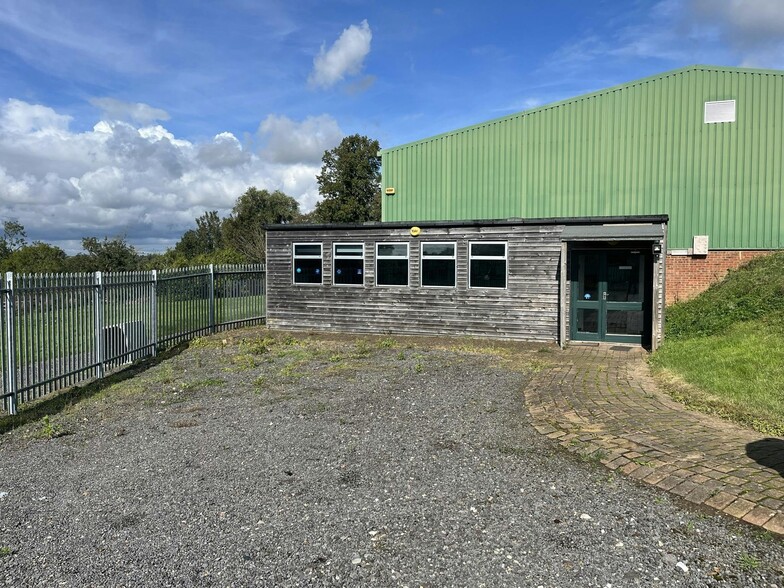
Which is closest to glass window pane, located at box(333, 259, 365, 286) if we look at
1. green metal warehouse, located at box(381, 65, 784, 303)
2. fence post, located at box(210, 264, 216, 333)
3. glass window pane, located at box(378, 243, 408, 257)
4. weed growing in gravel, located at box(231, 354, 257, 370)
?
glass window pane, located at box(378, 243, 408, 257)

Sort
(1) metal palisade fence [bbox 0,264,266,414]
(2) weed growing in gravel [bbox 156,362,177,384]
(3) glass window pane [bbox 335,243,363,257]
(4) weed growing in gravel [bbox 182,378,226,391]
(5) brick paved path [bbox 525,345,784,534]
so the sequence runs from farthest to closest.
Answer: (3) glass window pane [bbox 335,243,363,257] < (2) weed growing in gravel [bbox 156,362,177,384] < (4) weed growing in gravel [bbox 182,378,226,391] < (1) metal palisade fence [bbox 0,264,266,414] < (5) brick paved path [bbox 525,345,784,534]

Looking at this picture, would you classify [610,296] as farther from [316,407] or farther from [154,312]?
[154,312]

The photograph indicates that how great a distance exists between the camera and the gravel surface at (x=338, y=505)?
3123mm

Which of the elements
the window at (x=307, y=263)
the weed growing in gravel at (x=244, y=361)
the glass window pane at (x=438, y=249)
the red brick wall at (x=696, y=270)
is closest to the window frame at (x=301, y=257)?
the window at (x=307, y=263)

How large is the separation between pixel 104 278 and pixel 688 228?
1525 cm

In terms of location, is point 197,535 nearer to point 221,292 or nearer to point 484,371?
point 484,371

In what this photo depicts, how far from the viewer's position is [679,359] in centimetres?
895

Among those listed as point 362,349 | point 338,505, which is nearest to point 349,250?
point 362,349

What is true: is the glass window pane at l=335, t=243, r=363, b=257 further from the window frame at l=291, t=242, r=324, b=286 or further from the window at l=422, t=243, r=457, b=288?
the window at l=422, t=243, r=457, b=288

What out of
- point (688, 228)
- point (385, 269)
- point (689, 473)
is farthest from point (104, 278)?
point (688, 228)

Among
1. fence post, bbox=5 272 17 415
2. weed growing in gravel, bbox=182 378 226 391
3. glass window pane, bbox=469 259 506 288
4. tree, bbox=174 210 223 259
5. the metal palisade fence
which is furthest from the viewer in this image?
tree, bbox=174 210 223 259

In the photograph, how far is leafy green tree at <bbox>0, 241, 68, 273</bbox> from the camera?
26.3 m

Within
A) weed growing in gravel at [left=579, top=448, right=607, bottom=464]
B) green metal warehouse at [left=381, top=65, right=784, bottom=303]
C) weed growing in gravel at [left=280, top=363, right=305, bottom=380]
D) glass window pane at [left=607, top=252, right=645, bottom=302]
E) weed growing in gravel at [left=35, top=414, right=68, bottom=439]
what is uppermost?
green metal warehouse at [left=381, top=65, right=784, bottom=303]

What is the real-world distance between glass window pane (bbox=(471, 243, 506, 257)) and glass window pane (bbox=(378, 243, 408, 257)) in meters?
1.74
